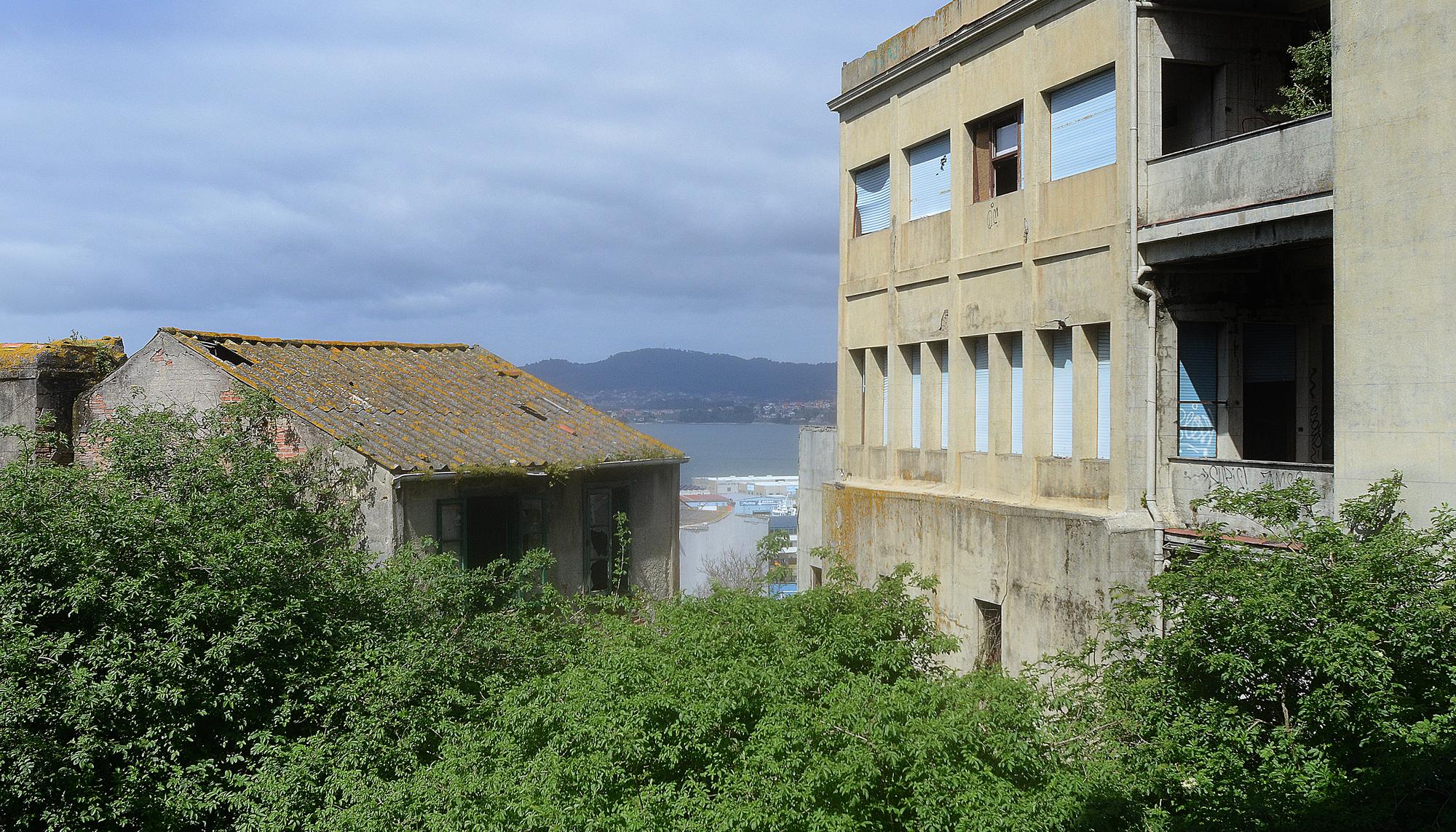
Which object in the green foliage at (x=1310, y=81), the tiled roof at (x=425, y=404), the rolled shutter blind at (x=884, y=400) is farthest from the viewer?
the rolled shutter blind at (x=884, y=400)

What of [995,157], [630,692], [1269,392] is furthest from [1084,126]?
[630,692]

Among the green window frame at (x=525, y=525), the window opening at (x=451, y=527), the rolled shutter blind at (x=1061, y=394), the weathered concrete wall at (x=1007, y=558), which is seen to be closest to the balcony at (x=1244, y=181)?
the rolled shutter blind at (x=1061, y=394)

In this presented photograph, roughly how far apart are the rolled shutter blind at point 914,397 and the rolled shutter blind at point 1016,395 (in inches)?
101

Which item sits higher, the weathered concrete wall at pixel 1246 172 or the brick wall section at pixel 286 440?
the weathered concrete wall at pixel 1246 172

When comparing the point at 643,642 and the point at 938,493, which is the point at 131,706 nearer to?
the point at 643,642

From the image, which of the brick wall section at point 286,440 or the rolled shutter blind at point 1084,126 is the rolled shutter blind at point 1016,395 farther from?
the brick wall section at point 286,440

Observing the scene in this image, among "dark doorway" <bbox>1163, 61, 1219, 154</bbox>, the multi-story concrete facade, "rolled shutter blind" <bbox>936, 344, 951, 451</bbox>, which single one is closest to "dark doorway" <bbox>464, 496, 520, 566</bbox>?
the multi-story concrete facade

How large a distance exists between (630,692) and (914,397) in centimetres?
946

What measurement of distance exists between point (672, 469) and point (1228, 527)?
34.1 ft

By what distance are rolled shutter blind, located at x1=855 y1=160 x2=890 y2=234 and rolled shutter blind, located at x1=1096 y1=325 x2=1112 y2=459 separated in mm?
5770

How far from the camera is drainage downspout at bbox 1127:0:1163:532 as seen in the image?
13.8 metres

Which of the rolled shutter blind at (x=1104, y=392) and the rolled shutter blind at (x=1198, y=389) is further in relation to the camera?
the rolled shutter blind at (x=1104, y=392)

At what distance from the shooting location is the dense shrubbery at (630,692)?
9.46 m

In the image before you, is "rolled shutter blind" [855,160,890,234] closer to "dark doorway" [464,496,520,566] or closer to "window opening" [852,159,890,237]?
"window opening" [852,159,890,237]
